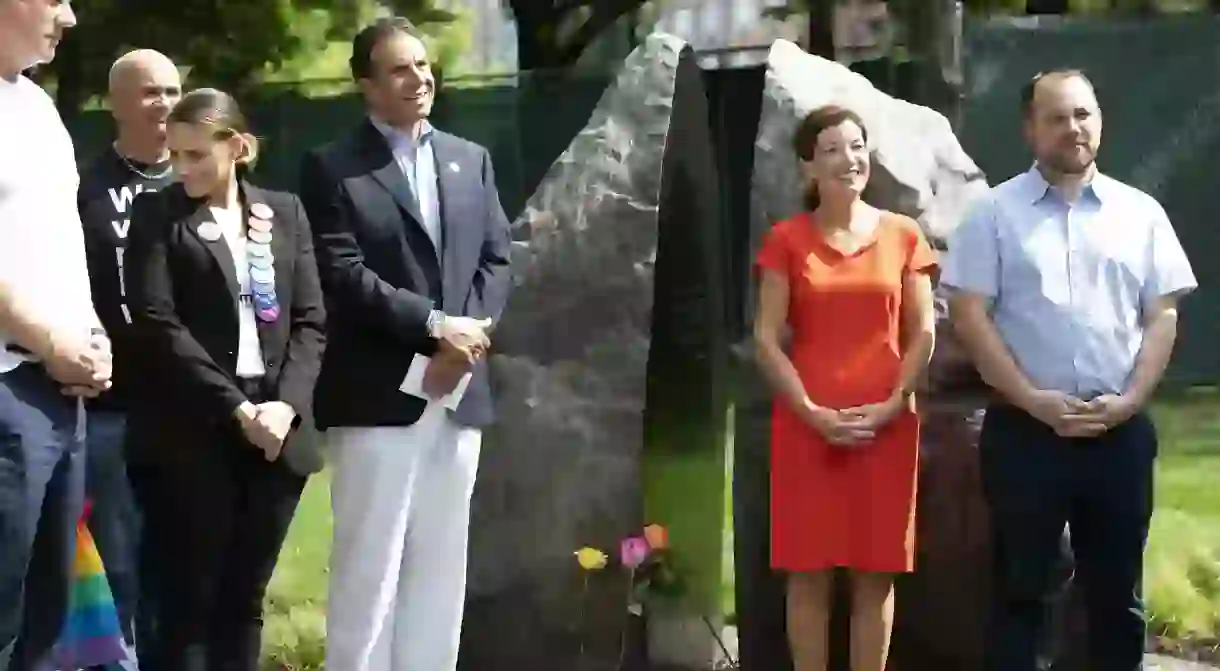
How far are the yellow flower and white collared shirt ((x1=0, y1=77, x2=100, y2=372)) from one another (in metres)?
1.65

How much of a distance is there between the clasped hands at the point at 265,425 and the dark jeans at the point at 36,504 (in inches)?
16.5

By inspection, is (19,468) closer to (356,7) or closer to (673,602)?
(673,602)

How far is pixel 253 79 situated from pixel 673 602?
6685mm

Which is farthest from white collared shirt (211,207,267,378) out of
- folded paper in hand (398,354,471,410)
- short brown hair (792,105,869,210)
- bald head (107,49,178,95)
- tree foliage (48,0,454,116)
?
tree foliage (48,0,454,116)

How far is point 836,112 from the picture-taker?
4043 millimetres

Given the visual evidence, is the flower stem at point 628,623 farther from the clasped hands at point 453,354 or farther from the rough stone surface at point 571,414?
the clasped hands at point 453,354

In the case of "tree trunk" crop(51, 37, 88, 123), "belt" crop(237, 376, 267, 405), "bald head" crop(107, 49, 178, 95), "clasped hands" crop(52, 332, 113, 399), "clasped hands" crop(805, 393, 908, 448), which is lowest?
"clasped hands" crop(805, 393, 908, 448)

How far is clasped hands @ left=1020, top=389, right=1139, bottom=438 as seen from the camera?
3.68 meters

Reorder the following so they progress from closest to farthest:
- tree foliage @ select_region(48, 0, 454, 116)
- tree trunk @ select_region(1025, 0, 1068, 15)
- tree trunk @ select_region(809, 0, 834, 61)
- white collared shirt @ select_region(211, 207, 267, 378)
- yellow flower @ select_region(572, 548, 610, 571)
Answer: white collared shirt @ select_region(211, 207, 267, 378) → yellow flower @ select_region(572, 548, 610, 571) → tree foliage @ select_region(48, 0, 454, 116) → tree trunk @ select_region(809, 0, 834, 61) → tree trunk @ select_region(1025, 0, 1068, 15)

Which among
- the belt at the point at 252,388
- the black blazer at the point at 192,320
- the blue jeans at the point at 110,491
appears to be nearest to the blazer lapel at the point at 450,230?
the black blazer at the point at 192,320

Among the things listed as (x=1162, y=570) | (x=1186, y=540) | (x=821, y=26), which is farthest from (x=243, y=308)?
(x=821, y=26)

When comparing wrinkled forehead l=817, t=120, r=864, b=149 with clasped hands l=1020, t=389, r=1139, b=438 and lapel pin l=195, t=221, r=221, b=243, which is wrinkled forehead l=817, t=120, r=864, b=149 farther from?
lapel pin l=195, t=221, r=221, b=243

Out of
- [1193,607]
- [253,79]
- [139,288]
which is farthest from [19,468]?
[253,79]

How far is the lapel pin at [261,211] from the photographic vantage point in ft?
12.2
